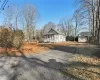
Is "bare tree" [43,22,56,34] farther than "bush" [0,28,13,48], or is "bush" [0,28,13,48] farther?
"bare tree" [43,22,56,34]

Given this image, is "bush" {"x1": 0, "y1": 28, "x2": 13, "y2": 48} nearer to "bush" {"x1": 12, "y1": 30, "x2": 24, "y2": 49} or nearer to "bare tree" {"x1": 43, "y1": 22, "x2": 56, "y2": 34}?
"bush" {"x1": 12, "y1": 30, "x2": 24, "y2": 49}

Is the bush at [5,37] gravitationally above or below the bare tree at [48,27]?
below

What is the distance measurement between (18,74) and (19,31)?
10.7 m

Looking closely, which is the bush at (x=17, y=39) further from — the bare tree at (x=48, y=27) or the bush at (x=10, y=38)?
the bare tree at (x=48, y=27)

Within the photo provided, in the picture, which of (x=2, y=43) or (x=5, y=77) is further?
(x=2, y=43)

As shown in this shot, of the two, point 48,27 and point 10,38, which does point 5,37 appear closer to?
point 10,38

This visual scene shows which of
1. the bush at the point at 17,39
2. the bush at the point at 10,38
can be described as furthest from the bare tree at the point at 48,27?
the bush at the point at 10,38

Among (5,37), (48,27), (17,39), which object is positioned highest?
(48,27)

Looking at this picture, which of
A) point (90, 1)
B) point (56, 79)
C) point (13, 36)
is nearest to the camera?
point (56, 79)

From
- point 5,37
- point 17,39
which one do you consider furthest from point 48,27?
point 5,37

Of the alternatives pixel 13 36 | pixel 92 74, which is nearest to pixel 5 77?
pixel 92 74

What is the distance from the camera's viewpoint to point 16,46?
54.2ft

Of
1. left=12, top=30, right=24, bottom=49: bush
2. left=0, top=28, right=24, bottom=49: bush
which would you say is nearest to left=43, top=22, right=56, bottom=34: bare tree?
left=12, top=30, right=24, bottom=49: bush

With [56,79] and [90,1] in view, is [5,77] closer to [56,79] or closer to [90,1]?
[56,79]
